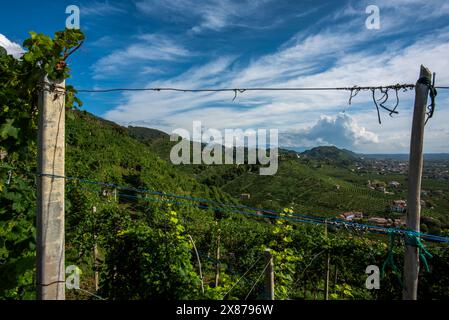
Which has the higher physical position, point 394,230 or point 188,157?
point 188,157

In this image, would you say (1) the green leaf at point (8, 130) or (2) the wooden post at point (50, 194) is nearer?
(2) the wooden post at point (50, 194)

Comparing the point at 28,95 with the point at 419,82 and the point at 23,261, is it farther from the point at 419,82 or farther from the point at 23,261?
the point at 419,82

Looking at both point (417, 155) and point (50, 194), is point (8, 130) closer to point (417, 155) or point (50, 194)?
point (50, 194)

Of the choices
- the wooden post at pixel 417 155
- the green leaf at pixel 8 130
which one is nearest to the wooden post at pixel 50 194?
the green leaf at pixel 8 130

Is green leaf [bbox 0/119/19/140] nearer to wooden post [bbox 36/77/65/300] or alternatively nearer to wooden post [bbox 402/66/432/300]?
wooden post [bbox 36/77/65/300]

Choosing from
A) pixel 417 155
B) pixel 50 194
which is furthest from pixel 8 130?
pixel 417 155

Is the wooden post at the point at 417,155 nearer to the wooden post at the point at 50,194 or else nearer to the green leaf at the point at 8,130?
the wooden post at the point at 50,194
